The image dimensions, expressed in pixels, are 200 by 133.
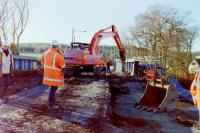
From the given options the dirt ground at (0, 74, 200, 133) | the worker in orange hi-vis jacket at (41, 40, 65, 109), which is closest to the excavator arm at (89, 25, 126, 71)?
the dirt ground at (0, 74, 200, 133)

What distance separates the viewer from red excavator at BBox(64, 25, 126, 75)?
21.6m

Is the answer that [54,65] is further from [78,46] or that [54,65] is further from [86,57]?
[78,46]

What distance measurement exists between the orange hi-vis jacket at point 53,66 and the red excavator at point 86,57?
40.7 feet

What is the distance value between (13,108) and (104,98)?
3751 millimetres

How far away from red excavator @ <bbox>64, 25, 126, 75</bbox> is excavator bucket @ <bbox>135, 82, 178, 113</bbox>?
28.6 ft

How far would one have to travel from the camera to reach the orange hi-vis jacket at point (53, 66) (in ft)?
29.0

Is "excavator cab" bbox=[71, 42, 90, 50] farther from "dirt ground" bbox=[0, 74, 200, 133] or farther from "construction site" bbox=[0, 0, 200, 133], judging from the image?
"dirt ground" bbox=[0, 74, 200, 133]

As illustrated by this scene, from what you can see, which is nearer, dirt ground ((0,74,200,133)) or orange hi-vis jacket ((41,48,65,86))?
dirt ground ((0,74,200,133))

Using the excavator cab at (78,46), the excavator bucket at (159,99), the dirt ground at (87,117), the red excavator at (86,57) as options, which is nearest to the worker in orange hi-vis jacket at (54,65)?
the dirt ground at (87,117)

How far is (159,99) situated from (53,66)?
555 centimetres

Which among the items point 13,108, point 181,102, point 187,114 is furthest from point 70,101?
point 181,102

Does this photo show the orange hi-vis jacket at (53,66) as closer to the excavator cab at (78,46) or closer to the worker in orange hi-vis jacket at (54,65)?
the worker in orange hi-vis jacket at (54,65)

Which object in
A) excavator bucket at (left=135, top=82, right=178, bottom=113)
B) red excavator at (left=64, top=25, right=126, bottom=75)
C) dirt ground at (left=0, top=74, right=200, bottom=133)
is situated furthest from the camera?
red excavator at (left=64, top=25, right=126, bottom=75)

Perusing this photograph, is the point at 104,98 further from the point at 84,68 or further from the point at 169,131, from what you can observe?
the point at 84,68
